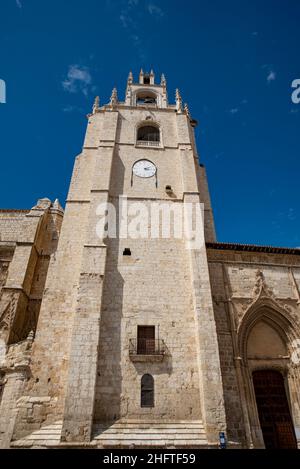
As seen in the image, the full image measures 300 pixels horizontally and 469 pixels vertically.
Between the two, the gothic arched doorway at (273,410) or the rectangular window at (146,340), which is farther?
the rectangular window at (146,340)

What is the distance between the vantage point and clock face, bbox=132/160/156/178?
15.2 meters

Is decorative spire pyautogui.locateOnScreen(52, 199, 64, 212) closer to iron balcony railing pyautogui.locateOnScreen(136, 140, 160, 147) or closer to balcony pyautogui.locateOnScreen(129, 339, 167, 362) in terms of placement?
iron balcony railing pyautogui.locateOnScreen(136, 140, 160, 147)

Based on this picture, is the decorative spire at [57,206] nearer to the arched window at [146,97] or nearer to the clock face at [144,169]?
the clock face at [144,169]

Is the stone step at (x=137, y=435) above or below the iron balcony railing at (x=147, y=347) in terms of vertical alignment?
below

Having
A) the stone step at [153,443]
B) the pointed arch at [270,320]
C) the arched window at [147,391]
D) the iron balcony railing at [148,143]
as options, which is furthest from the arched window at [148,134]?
the stone step at [153,443]

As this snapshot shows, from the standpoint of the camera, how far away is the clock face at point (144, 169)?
15.2 m

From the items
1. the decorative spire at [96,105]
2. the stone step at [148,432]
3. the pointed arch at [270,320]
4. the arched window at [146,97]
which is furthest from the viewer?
the arched window at [146,97]

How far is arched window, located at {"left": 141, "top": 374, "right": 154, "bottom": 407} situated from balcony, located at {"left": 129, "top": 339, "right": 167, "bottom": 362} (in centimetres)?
60

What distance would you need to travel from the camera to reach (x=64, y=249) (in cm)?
1239

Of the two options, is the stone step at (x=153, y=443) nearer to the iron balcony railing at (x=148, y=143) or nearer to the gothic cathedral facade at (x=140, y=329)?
the gothic cathedral facade at (x=140, y=329)

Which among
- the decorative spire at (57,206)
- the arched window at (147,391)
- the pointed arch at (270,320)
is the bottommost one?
the arched window at (147,391)

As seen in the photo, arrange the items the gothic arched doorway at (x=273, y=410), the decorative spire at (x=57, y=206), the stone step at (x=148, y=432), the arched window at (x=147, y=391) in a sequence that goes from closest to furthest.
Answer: the stone step at (x=148, y=432) < the arched window at (x=147, y=391) < the gothic arched doorway at (x=273, y=410) < the decorative spire at (x=57, y=206)

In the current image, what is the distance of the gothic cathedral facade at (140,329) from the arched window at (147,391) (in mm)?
35
